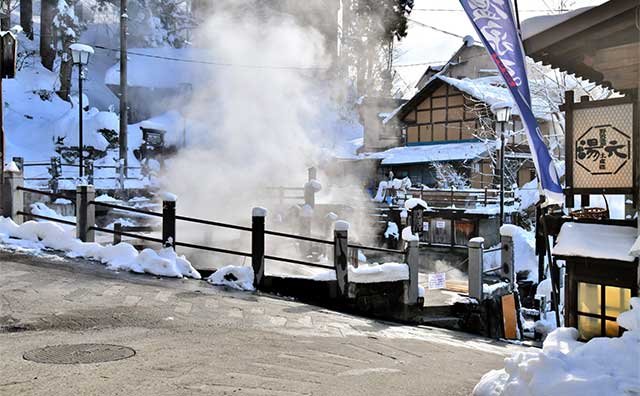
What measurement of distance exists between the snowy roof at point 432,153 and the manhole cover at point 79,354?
78.3 feet

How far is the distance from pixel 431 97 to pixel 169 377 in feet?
95.7

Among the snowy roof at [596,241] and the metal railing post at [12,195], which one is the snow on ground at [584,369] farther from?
the metal railing post at [12,195]

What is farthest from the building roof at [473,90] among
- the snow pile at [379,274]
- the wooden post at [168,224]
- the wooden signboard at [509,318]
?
the wooden post at [168,224]

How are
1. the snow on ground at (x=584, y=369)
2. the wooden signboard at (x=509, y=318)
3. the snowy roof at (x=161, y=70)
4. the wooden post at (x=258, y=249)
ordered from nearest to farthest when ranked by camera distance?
1. the snow on ground at (x=584, y=369)
2. the wooden post at (x=258, y=249)
3. the wooden signboard at (x=509, y=318)
4. the snowy roof at (x=161, y=70)

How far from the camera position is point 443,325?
946 centimetres

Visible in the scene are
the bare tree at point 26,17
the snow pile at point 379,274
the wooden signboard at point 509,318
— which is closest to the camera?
the snow pile at point 379,274

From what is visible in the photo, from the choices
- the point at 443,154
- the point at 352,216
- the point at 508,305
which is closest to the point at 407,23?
the point at 443,154

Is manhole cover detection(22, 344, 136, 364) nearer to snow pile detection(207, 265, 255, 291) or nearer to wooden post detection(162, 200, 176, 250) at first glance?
snow pile detection(207, 265, 255, 291)

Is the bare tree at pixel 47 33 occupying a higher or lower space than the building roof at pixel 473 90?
higher

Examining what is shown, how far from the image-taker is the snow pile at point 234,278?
8.55 metres

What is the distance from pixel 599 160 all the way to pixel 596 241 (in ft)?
2.26

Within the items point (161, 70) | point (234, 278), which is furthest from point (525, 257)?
point (161, 70)

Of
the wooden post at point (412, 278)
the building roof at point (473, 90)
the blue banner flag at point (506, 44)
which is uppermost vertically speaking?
the building roof at point (473, 90)

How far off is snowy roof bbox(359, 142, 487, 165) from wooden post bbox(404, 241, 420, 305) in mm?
18426
